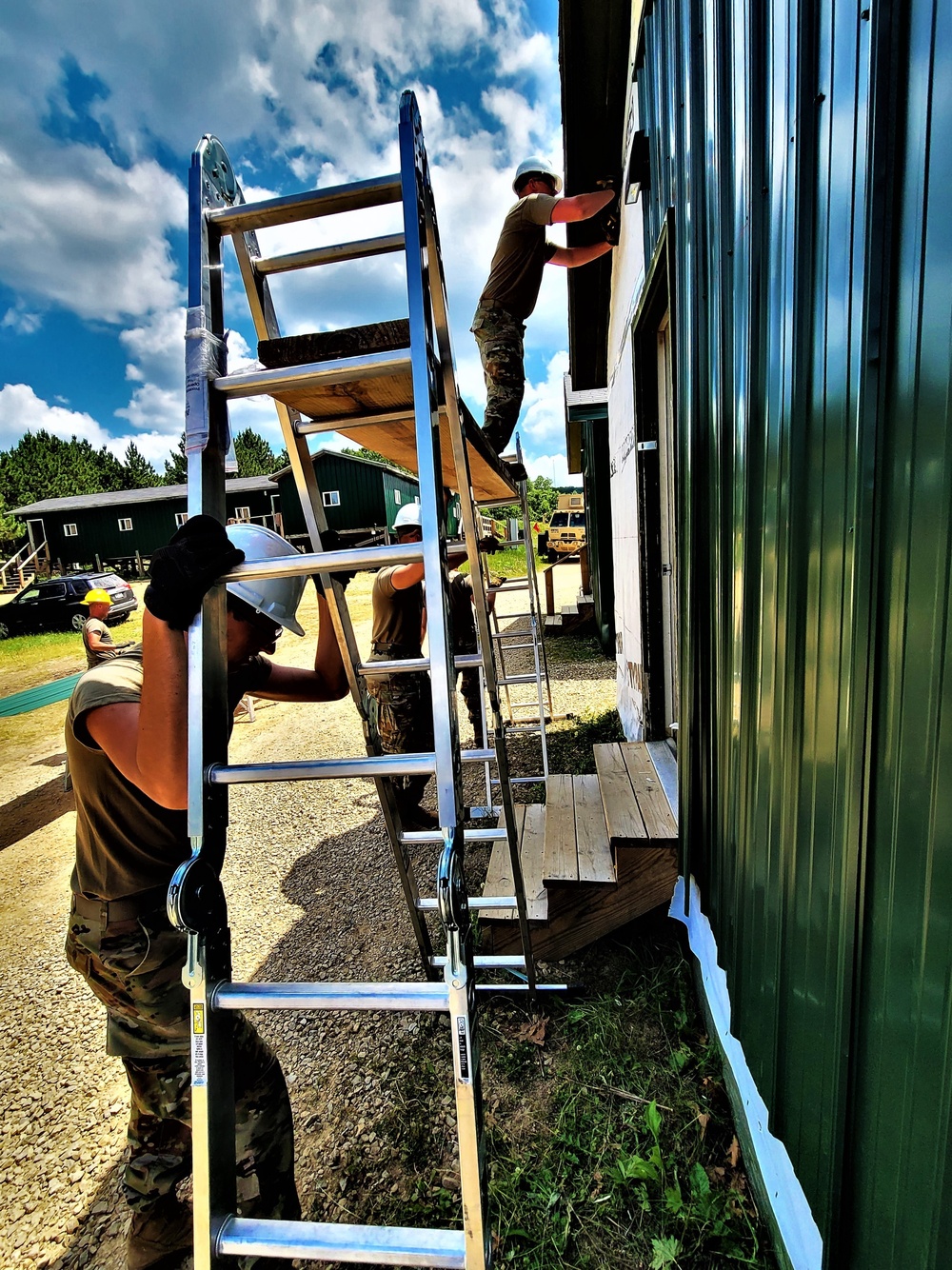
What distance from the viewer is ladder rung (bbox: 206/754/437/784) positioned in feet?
4.17

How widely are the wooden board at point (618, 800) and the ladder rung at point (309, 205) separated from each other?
2.59 m

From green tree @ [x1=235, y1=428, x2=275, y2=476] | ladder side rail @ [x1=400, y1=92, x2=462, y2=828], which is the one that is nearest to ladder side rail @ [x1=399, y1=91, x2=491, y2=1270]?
ladder side rail @ [x1=400, y1=92, x2=462, y2=828]

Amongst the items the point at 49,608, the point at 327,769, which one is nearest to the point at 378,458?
the point at 49,608

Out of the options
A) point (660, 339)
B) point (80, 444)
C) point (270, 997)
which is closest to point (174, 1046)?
point (270, 997)

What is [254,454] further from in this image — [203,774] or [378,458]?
[203,774]

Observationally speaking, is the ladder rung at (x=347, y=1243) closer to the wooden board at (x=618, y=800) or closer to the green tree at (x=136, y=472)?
the wooden board at (x=618, y=800)

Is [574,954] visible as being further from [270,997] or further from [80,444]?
[80,444]

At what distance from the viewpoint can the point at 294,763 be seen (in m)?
1.28

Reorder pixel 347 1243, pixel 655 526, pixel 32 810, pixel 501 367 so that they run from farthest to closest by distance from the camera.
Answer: pixel 32 810, pixel 655 526, pixel 501 367, pixel 347 1243

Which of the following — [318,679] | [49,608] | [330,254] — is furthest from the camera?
[49,608]

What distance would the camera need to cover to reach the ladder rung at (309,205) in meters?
1.41

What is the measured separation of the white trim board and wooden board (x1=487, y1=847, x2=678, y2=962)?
5.3 inches

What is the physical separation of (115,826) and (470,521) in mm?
1542

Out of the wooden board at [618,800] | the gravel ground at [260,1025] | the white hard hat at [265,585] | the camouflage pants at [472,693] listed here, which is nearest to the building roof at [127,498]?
the gravel ground at [260,1025]
